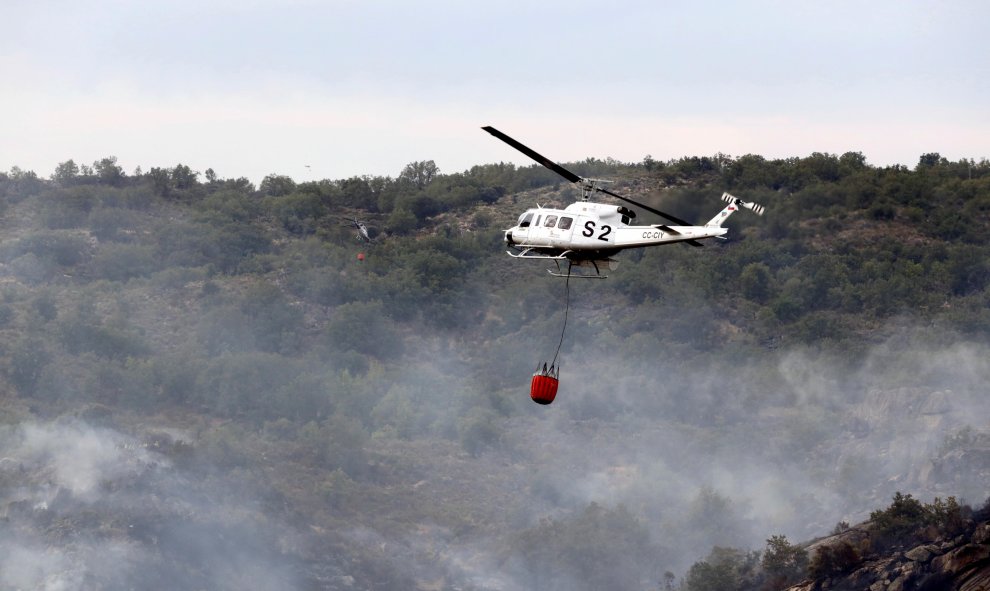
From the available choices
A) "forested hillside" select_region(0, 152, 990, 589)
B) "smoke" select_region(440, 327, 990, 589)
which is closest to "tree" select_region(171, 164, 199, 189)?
"forested hillside" select_region(0, 152, 990, 589)

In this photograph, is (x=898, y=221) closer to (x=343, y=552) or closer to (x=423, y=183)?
(x=423, y=183)

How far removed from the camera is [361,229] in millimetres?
117000

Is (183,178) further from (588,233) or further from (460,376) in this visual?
(588,233)

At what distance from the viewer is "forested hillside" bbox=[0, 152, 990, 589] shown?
75.6 m

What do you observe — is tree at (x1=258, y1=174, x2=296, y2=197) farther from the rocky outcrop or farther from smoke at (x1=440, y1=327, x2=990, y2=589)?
the rocky outcrop

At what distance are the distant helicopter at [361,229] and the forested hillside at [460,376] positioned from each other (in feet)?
2.45

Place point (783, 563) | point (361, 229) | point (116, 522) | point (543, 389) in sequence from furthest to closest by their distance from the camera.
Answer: point (361, 229), point (116, 522), point (783, 563), point (543, 389)

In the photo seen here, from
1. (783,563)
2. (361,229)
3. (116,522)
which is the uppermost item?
(361,229)

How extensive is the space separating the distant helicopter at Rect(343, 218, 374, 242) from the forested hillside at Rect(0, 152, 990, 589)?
0.75 metres

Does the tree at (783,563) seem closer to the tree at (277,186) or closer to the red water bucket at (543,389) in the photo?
the red water bucket at (543,389)

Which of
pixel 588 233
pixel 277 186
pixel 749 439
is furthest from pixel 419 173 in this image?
pixel 588 233

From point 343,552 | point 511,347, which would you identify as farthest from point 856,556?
point 511,347

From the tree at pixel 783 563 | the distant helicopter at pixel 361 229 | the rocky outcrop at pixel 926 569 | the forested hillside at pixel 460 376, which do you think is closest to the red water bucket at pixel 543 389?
the rocky outcrop at pixel 926 569

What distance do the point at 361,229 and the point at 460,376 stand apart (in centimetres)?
2312
